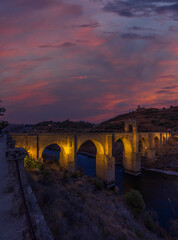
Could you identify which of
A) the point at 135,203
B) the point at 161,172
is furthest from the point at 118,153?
the point at 135,203

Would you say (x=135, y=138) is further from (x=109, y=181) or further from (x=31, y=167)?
(x=31, y=167)

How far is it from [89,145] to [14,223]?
52.0 metres

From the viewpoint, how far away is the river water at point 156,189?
17284 millimetres

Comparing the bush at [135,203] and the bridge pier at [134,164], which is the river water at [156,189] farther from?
the bush at [135,203]

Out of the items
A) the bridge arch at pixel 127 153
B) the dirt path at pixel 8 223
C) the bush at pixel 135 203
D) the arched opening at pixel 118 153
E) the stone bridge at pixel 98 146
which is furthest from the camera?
the arched opening at pixel 118 153

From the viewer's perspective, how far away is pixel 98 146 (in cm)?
2420

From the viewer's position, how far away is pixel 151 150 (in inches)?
1401

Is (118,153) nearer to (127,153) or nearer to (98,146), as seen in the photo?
(127,153)

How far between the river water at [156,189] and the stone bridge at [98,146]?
2186mm

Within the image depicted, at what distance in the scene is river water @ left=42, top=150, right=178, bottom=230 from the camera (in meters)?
17.3

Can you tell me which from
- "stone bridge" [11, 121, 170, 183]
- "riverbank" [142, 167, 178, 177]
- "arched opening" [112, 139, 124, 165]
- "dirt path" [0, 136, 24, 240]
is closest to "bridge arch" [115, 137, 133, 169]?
"stone bridge" [11, 121, 170, 183]

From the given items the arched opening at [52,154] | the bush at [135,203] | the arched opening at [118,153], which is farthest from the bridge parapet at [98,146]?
the bush at [135,203]

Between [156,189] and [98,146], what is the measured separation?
1077cm

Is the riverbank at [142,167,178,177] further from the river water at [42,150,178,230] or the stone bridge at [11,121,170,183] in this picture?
the stone bridge at [11,121,170,183]
